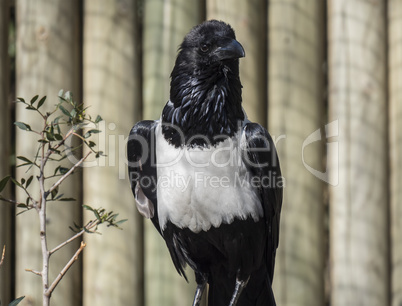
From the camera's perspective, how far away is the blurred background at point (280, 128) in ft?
11.7

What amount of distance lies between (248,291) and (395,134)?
3.90ft

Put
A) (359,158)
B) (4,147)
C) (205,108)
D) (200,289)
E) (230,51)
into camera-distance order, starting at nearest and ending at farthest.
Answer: (230,51), (205,108), (200,289), (359,158), (4,147)

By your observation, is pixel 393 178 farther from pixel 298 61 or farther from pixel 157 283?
pixel 157 283

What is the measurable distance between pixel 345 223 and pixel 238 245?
→ 93 centimetres

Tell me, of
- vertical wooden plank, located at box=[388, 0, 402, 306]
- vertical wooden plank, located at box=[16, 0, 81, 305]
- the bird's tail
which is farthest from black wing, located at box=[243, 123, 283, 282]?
vertical wooden plank, located at box=[16, 0, 81, 305]

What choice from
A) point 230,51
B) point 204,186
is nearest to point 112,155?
point 204,186

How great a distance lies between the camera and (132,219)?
3.58 metres

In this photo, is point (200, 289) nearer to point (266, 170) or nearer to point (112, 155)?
point (266, 170)

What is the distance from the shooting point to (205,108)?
2.76 metres

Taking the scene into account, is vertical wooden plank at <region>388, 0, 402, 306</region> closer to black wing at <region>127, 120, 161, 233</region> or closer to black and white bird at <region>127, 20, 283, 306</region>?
black and white bird at <region>127, 20, 283, 306</region>

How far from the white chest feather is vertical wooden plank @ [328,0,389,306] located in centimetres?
91

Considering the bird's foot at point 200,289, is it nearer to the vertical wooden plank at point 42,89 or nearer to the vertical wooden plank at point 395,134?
the vertical wooden plank at point 42,89

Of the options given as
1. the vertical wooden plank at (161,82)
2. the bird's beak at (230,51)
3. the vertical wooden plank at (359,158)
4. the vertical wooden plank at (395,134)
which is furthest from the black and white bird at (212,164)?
the vertical wooden plank at (395,134)

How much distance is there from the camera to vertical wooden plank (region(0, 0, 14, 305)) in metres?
3.63
